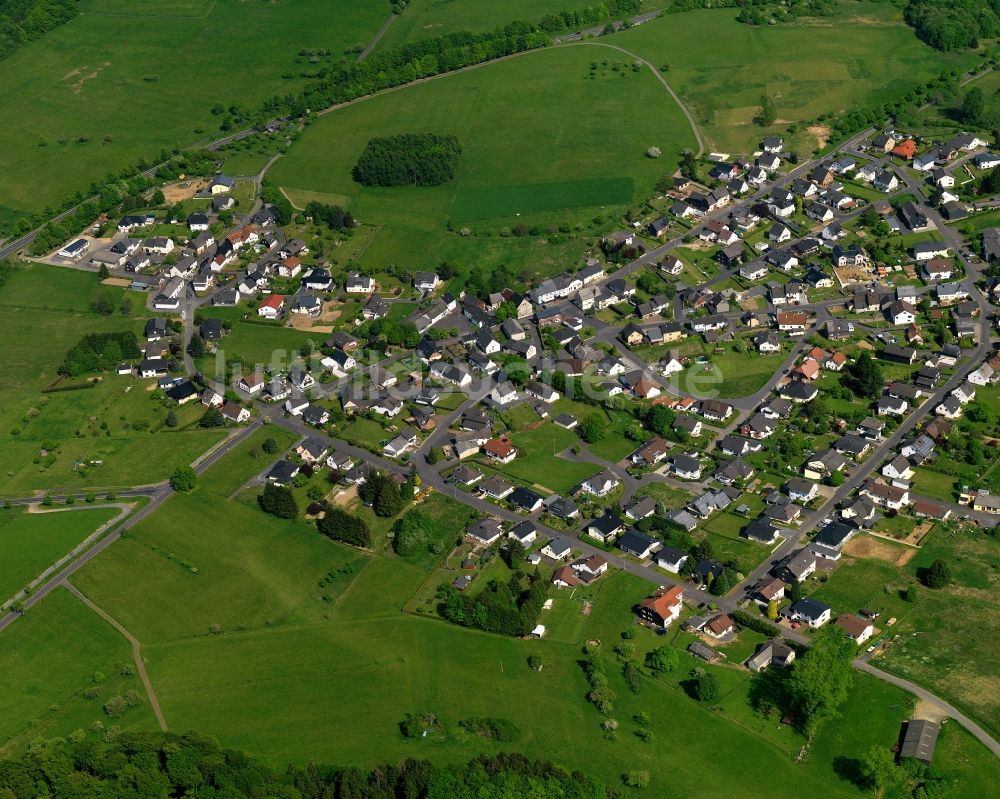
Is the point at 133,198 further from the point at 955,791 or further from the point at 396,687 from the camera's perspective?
the point at 955,791

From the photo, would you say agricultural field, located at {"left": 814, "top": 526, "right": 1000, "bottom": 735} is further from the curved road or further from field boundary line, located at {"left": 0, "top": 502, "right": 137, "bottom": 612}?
field boundary line, located at {"left": 0, "top": 502, "right": 137, "bottom": 612}

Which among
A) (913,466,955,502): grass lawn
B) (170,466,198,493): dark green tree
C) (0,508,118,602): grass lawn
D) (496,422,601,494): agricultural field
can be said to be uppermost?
(170,466,198,493): dark green tree

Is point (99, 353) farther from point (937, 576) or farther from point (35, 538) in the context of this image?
point (937, 576)

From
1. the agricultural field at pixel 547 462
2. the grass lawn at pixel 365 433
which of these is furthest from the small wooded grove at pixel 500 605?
the grass lawn at pixel 365 433

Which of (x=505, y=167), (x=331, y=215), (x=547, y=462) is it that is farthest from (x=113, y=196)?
(x=547, y=462)

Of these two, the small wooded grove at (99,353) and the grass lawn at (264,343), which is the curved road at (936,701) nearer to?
the grass lawn at (264,343)

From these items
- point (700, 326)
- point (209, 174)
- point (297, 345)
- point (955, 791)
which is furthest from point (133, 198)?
point (955, 791)

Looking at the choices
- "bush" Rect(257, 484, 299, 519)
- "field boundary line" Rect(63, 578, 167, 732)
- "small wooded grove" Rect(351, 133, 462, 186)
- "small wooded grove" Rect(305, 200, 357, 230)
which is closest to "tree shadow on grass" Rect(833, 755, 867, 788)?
"field boundary line" Rect(63, 578, 167, 732)
